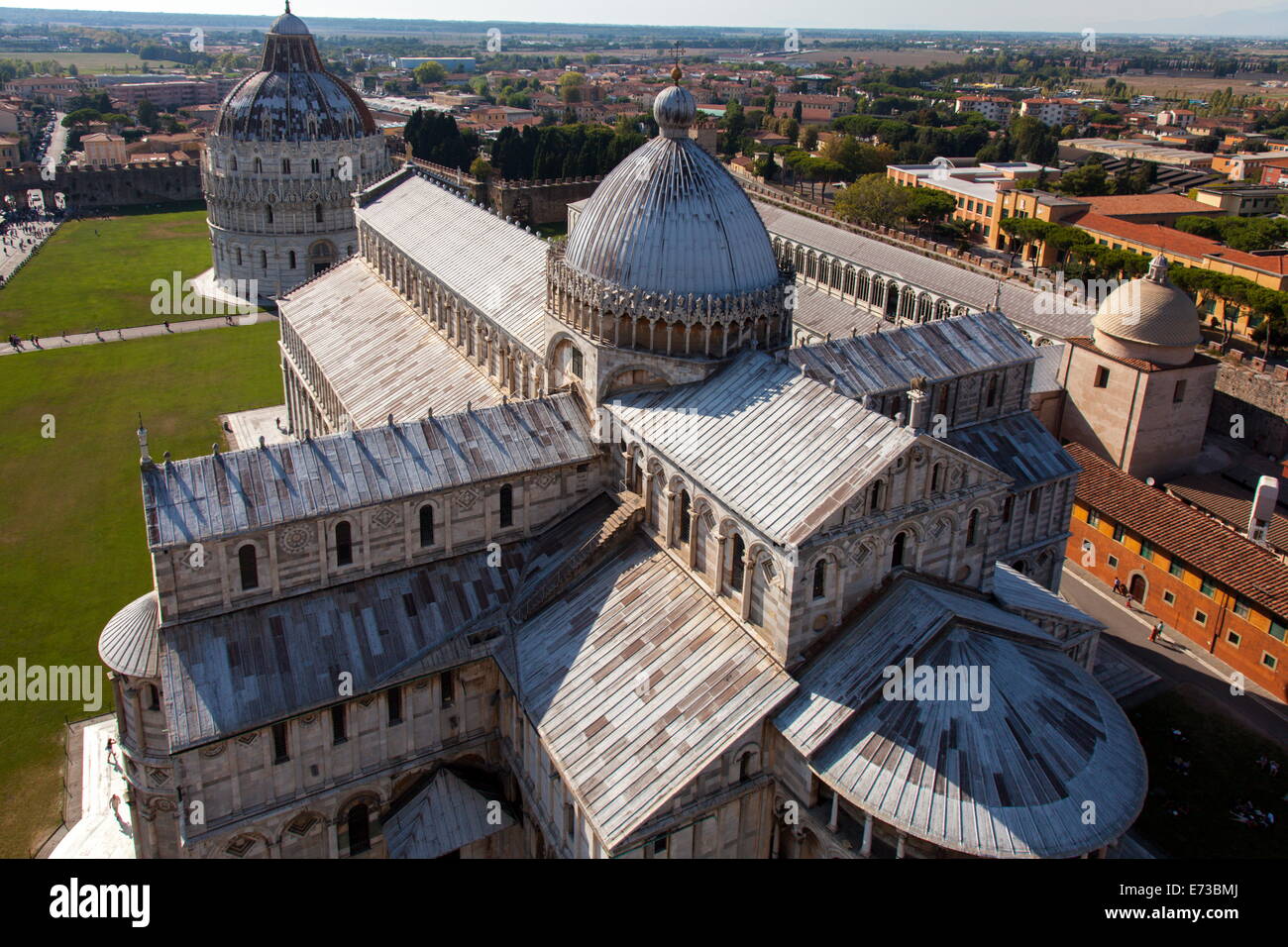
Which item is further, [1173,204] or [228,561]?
[1173,204]

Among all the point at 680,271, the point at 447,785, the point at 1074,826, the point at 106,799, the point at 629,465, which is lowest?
the point at 106,799

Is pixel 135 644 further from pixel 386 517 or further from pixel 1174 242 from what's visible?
pixel 1174 242

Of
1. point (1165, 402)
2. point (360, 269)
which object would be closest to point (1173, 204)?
point (1165, 402)

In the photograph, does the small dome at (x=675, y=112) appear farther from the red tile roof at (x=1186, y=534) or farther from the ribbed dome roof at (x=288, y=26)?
the ribbed dome roof at (x=288, y=26)

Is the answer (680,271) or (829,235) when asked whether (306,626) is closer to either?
(680,271)

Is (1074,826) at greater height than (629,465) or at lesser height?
lesser
